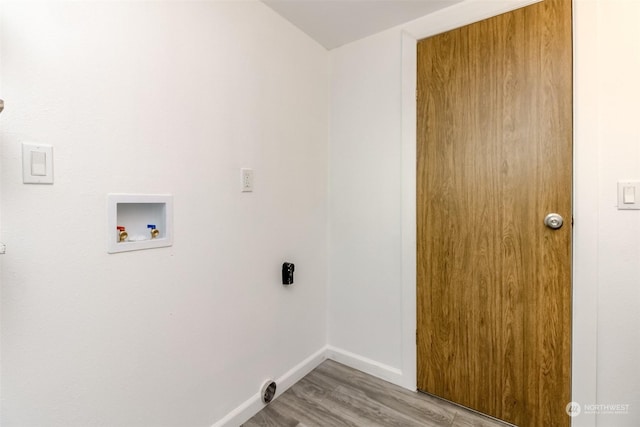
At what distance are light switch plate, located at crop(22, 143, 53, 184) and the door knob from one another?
1.98 metres

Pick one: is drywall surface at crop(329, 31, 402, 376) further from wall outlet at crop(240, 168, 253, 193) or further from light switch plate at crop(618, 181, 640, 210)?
light switch plate at crop(618, 181, 640, 210)

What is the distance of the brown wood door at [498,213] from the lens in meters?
1.34

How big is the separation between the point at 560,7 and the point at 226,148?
67.0 inches

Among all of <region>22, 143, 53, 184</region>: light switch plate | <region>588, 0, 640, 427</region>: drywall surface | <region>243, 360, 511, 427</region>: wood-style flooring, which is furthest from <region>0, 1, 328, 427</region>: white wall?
<region>588, 0, 640, 427</region>: drywall surface

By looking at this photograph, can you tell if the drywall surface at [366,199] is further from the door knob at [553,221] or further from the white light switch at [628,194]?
the white light switch at [628,194]

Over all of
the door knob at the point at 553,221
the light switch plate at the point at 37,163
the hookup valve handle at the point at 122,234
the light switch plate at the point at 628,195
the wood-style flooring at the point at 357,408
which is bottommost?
the wood-style flooring at the point at 357,408

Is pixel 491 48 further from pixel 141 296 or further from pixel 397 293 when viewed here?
pixel 141 296

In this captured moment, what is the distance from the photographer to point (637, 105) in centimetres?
119

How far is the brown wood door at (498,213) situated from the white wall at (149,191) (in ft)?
2.76

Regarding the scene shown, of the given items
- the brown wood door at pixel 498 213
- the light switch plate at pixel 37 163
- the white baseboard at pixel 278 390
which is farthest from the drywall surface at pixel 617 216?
the light switch plate at pixel 37 163

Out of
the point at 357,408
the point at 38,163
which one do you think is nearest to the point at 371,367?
the point at 357,408

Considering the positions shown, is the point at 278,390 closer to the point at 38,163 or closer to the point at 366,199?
the point at 366,199

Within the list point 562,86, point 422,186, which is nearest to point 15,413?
point 422,186

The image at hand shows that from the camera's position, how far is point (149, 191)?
111 centimetres
